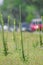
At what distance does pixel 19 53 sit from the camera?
10.5 m

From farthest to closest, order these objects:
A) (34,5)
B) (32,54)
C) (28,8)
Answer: (28,8), (34,5), (32,54)

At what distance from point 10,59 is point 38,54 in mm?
1289

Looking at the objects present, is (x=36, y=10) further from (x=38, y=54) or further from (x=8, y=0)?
(x=38, y=54)

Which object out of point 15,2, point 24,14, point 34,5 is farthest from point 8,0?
point 34,5

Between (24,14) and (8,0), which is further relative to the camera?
(8,0)

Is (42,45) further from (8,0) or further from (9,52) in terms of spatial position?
(8,0)

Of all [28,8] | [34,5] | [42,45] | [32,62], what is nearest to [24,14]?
[28,8]

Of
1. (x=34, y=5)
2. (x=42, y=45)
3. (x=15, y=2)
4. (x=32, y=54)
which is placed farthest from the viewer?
(x=15, y=2)

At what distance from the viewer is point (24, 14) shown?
61875 millimetres

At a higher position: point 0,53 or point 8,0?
point 8,0

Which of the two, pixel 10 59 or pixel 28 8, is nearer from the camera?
pixel 10 59

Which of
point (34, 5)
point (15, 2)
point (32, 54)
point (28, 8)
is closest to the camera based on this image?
point (32, 54)

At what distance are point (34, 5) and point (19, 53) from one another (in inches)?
1845

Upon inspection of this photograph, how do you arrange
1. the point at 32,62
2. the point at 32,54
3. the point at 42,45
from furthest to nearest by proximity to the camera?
the point at 42,45 < the point at 32,54 < the point at 32,62
